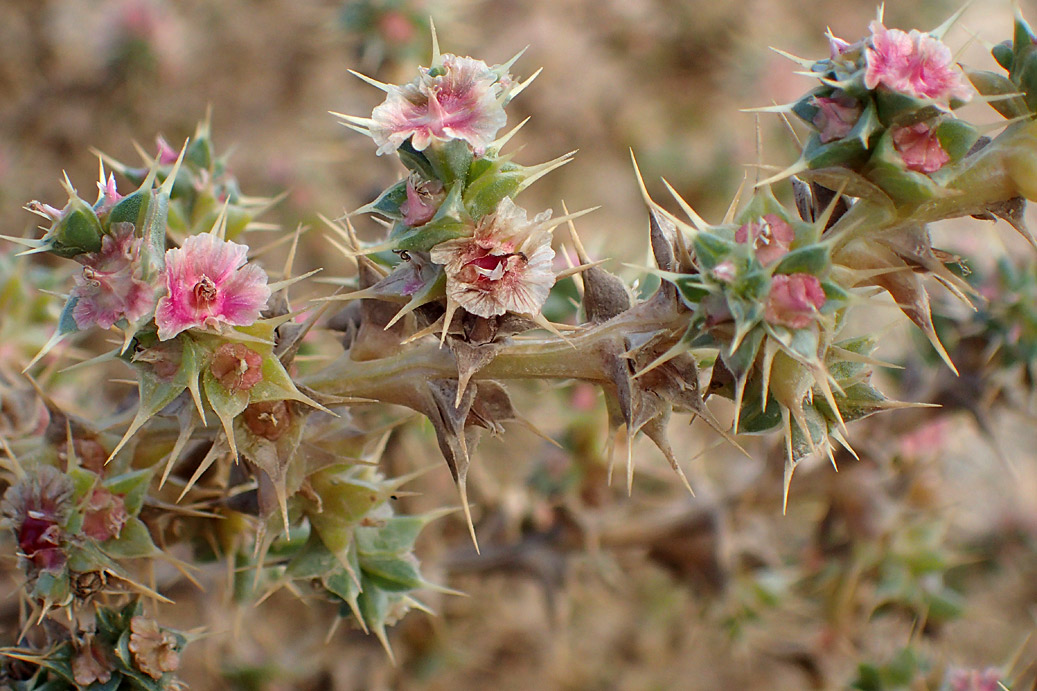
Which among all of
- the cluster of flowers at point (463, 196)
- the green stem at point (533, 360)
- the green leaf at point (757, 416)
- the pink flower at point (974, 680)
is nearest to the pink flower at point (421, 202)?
the cluster of flowers at point (463, 196)

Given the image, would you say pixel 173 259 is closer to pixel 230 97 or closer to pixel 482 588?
pixel 482 588

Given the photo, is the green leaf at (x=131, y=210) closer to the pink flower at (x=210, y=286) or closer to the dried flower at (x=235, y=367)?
the pink flower at (x=210, y=286)

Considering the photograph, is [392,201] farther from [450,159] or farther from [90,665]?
[90,665]

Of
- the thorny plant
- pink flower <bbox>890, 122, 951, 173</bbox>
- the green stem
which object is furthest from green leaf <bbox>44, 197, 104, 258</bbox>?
pink flower <bbox>890, 122, 951, 173</bbox>

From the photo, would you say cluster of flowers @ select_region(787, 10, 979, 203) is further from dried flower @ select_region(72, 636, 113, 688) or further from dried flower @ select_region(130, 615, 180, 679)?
dried flower @ select_region(72, 636, 113, 688)

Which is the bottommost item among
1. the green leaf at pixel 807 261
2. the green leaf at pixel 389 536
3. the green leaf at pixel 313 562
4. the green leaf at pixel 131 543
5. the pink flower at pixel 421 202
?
the green leaf at pixel 389 536

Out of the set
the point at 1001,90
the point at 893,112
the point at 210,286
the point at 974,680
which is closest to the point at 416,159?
the point at 210,286
